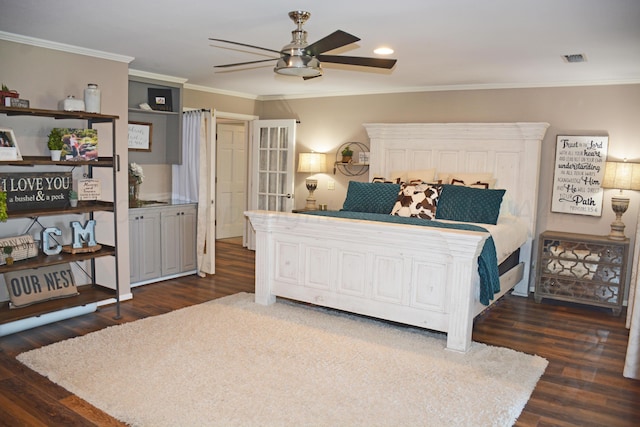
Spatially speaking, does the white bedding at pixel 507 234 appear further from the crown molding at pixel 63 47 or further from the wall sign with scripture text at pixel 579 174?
the crown molding at pixel 63 47

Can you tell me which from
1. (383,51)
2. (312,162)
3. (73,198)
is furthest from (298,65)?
(312,162)

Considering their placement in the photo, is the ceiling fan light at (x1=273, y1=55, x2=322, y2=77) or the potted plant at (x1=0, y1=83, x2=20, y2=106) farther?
the potted plant at (x1=0, y1=83, x2=20, y2=106)

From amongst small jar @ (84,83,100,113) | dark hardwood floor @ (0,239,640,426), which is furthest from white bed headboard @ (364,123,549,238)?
small jar @ (84,83,100,113)

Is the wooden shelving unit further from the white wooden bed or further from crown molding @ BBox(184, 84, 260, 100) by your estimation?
crown molding @ BBox(184, 84, 260, 100)

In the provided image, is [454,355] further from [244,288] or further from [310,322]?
[244,288]

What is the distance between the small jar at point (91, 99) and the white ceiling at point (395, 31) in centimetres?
37

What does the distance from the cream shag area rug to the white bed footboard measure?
206 millimetres

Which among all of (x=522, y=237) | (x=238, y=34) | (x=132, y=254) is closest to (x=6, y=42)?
(x=238, y=34)

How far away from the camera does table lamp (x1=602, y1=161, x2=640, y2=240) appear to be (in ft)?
15.3

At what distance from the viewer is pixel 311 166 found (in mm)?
6562

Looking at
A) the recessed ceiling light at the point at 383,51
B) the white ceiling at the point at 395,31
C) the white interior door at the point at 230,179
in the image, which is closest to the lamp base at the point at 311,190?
the white interior door at the point at 230,179

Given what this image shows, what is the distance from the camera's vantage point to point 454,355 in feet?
11.6

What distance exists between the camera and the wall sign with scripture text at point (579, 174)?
498 cm

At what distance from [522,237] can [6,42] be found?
4936 millimetres
